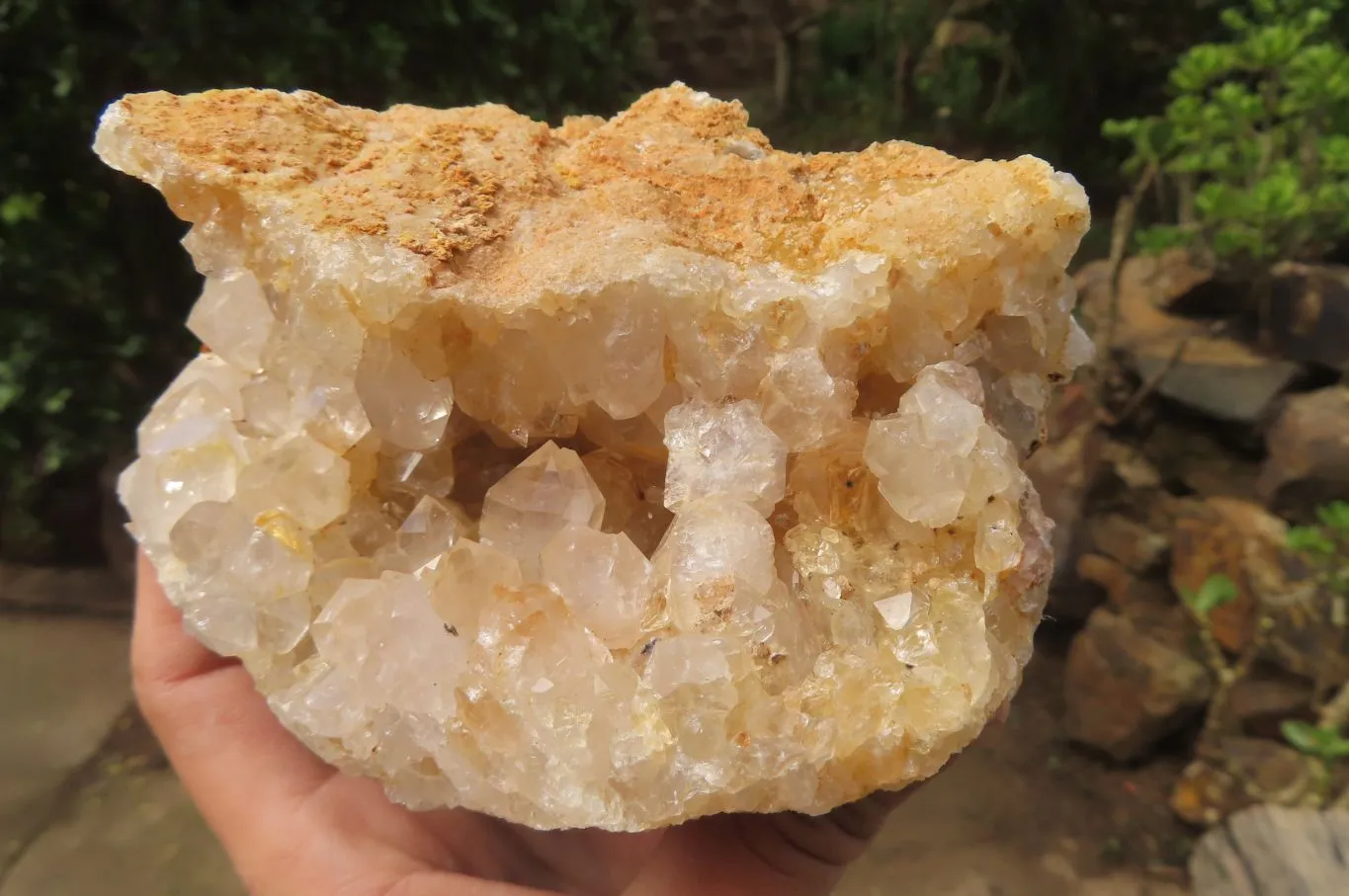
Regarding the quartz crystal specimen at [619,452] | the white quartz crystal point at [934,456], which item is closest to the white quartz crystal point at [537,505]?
the quartz crystal specimen at [619,452]

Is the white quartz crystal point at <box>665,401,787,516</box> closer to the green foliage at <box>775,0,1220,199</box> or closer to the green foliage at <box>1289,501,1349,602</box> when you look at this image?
the green foliage at <box>1289,501,1349,602</box>

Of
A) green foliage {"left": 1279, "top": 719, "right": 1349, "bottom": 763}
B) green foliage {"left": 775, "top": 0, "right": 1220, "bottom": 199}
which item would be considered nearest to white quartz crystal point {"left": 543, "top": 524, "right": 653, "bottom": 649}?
green foliage {"left": 1279, "top": 719, "right": 1349, "bottom": 763}

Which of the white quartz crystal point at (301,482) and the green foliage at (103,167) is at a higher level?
the white quartz crystal point at (301,482)

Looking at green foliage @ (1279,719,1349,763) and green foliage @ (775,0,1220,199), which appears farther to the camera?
green foliage @ (775,0,1220,199)

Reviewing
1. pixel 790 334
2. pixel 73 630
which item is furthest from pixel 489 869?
pixel 73 630

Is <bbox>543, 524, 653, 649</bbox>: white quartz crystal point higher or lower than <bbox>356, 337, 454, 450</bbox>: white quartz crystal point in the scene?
lower

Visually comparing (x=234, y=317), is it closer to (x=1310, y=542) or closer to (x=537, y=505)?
(x=537, y=505)

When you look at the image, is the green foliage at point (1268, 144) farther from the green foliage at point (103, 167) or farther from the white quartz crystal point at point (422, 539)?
the white quartz crystal point at point (422, 539)
